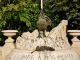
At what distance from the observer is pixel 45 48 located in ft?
23.0

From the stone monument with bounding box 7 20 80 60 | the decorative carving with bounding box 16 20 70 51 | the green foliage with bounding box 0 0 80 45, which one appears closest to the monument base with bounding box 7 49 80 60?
the stone monument with bounding box 7 20 80 60

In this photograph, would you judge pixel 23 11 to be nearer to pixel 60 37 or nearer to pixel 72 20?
pixel 72 20

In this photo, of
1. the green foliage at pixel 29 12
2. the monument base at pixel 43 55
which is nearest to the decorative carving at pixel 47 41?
the monument base at pixel 43 55

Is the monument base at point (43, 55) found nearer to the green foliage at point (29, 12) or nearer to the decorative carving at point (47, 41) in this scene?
the decorative carving at point (47, 41)

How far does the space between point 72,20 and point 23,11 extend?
5.47 ft

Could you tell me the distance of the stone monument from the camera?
6957 mm

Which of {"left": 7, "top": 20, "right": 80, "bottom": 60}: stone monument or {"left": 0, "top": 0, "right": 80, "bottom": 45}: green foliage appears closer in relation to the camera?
{"left": 7, "top": 20, "right": 80, "bottom": 60}: stone monument

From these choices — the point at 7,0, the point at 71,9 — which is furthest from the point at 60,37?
the point at 7,0

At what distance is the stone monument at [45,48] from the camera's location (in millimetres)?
6957

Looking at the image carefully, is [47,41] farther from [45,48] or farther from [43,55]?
[43,55]

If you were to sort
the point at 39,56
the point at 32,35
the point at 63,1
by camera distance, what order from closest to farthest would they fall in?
the point at 39,56 → the point at 32,35 → the point at 63,1

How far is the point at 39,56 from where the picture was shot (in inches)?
271

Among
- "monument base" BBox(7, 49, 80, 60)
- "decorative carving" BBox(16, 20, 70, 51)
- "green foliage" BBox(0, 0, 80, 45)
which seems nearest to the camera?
"monument base" BBox(7, 49, 80, 60)

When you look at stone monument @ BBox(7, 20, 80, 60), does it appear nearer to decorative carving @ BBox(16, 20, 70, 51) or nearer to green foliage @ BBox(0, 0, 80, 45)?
decorative carving @ BBox(16, 20, 70, 51)
